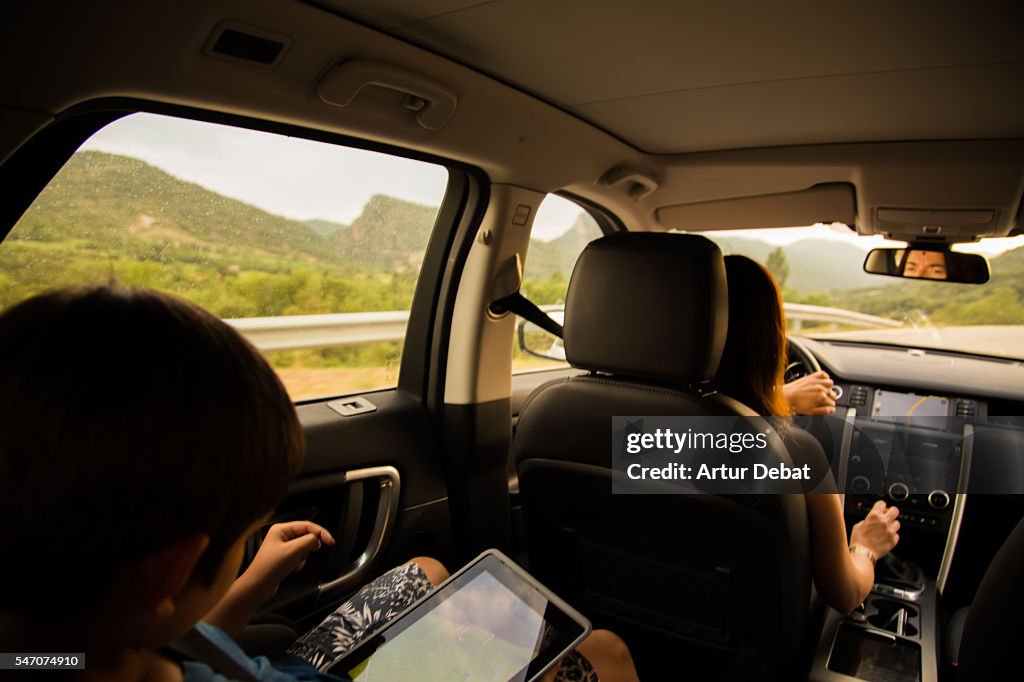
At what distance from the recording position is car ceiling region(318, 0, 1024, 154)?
1717 millimetres

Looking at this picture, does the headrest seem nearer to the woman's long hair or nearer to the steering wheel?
the woman's long hair

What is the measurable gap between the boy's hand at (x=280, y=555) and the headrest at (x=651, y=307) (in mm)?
1034

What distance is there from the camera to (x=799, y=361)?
12.1 feet

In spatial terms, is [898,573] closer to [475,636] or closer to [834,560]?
[834,560]

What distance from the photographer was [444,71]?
210cm

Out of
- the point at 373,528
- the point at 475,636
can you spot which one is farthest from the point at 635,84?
the point at 373,528

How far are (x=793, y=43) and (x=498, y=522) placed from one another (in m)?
2.44

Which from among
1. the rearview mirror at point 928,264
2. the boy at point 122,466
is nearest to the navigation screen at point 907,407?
the rearview mirror at point 928,264

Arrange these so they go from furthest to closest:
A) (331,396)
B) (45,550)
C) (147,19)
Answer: (331,396), (147,19), (45,550)

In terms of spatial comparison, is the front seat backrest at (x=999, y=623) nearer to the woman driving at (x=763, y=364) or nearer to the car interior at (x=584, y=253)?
the car interior at (x=584, y=253)

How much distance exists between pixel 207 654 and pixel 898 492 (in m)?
3.27

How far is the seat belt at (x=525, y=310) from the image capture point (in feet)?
10.0

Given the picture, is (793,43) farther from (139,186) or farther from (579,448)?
(139,186)

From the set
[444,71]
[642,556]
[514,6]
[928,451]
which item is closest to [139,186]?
[444,71]
